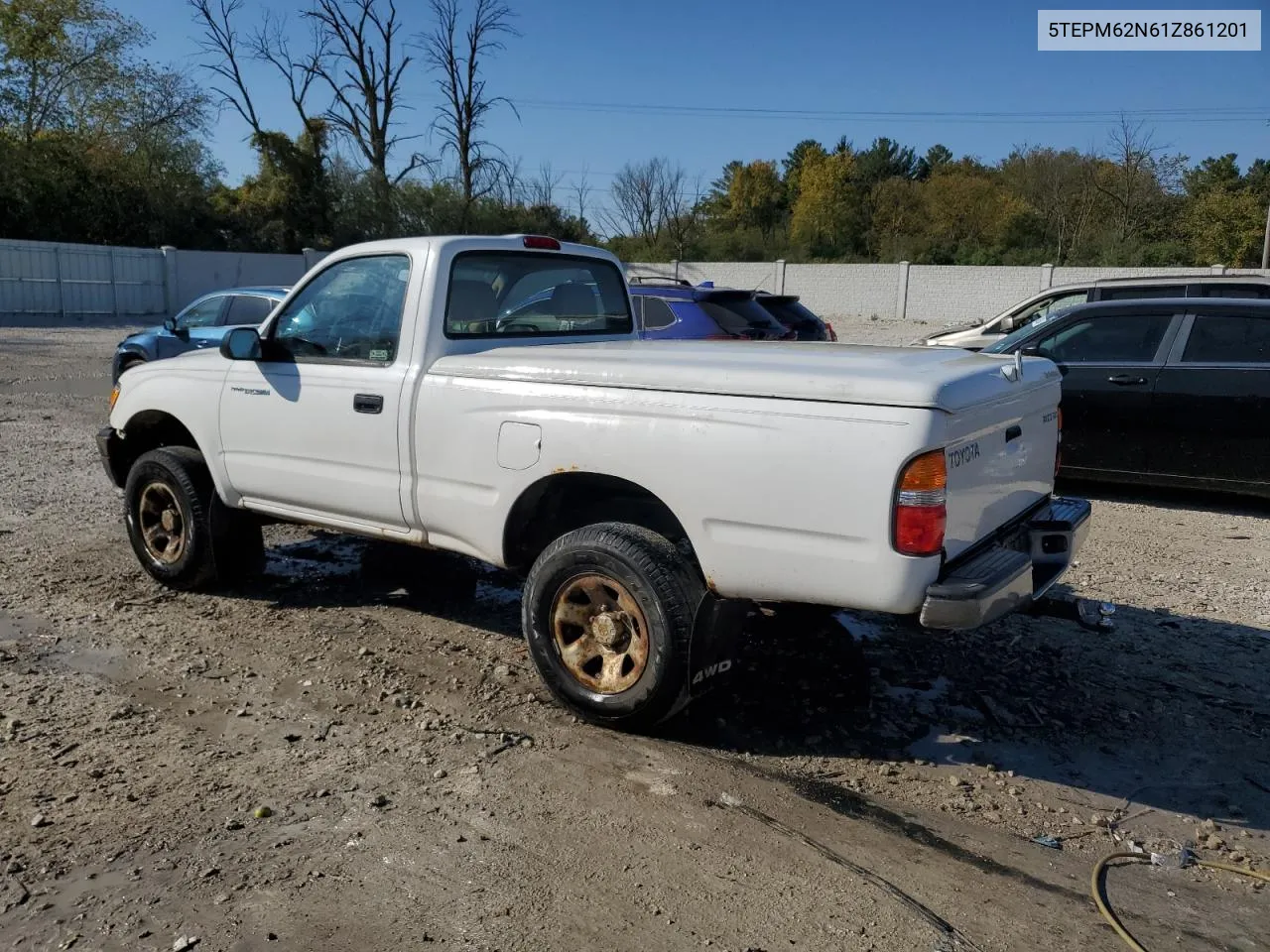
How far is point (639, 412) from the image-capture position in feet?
12.7

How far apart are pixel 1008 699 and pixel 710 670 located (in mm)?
1503

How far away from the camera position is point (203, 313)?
45.7 feet

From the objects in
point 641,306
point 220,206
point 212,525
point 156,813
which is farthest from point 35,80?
point 156,813

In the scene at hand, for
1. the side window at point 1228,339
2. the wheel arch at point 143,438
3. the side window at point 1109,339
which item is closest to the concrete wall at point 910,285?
the side window at point 1109,339

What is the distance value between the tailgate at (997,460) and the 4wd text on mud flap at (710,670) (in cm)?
99

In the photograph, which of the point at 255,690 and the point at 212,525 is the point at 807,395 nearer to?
the point at 255,690

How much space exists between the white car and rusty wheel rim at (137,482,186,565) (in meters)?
8.82

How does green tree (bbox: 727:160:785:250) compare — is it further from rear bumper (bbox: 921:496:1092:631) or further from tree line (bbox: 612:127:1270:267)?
rear bumper (bbox: 921:496:1092:631)

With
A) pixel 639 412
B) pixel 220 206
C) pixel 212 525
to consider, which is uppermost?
pixel 220 206

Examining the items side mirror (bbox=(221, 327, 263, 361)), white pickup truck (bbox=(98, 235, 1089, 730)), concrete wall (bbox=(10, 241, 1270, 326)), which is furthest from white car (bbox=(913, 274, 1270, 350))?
concrete wall (bbox=(10, 241, 1270, 326))

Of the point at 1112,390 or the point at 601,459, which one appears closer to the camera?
the point at 601,459

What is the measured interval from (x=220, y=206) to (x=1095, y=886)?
4158 cm

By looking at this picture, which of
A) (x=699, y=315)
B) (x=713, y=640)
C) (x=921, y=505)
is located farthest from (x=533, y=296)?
(x=699, y=315)

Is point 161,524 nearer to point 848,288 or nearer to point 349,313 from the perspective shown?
point 349,313
